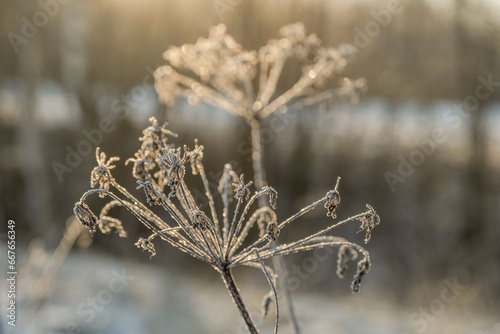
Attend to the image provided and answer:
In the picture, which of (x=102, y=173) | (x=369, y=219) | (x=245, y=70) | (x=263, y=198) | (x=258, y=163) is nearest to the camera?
(x=369, y=219)

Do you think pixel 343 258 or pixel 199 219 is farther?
pixel 343 258

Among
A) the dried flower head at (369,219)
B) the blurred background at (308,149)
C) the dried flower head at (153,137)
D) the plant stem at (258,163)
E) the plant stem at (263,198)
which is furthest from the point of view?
the blurred background at (308,149)

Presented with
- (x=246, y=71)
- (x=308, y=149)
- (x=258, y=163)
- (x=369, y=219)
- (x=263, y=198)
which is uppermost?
(x=246, y=71)

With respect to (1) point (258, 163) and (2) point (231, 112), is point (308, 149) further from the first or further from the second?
(1) point (258, 163)

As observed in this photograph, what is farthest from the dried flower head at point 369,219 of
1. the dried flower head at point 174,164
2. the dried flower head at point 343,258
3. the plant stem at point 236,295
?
the dried flower head at point 174,164

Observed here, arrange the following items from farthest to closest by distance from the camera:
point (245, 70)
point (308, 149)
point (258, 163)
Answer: point (308, 149), point (245, 70), point (258, 163)

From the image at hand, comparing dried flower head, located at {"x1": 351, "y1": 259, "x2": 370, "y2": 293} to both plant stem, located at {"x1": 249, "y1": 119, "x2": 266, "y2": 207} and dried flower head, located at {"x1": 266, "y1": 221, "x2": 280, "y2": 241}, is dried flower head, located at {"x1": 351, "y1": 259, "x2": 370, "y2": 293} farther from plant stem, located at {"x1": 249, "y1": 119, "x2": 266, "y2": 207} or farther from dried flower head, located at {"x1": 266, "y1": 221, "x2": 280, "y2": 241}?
plant stem, located at {"x1": 249, "y1": 119, "x2": 266, "y2": 207}

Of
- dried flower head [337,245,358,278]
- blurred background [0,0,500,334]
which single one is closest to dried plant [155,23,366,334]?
dried flower head [337,245,358,278]

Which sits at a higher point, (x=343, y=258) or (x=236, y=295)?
(x=343, y=258)

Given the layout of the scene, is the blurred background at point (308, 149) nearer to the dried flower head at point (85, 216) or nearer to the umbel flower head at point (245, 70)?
the umbel flower head at point (245, 70)

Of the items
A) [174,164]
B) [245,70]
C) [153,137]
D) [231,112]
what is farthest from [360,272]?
[245,70]
